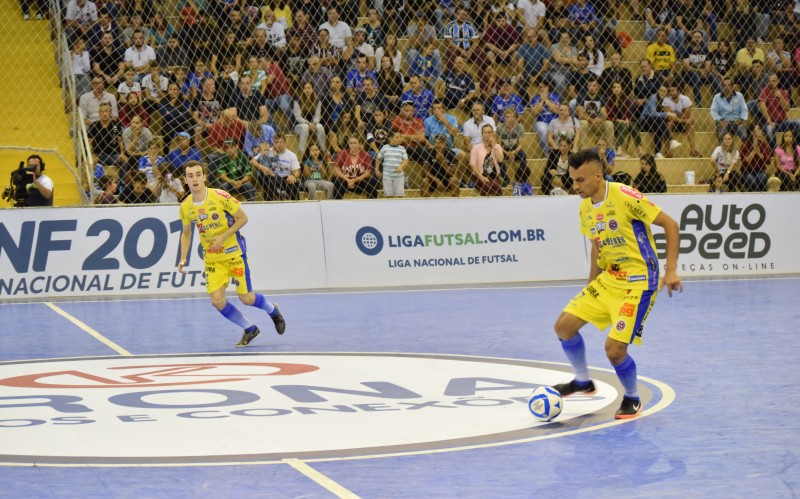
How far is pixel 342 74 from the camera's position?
20.2m

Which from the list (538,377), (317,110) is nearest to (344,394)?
(538,377)

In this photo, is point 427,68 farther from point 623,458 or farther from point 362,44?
point 623,458

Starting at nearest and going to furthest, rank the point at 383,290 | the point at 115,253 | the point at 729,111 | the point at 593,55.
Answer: the point at 115,253
the point at 383,290
the point at 729,111
the point at 593,55

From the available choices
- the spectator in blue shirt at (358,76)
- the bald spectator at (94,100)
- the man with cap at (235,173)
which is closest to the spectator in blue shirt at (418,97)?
the spectator in blue shirt at (358,76)

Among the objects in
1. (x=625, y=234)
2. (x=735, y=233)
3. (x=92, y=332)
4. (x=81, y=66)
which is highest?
(x=81, y=66)

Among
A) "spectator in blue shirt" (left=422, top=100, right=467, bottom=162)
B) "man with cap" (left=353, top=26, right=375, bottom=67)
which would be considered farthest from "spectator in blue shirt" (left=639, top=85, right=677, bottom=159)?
"man with cap" (left=353, top=26, right=375, bottom=67)

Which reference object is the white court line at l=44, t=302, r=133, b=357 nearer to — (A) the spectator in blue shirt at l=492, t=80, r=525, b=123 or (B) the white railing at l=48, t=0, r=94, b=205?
(B) the white railing at l=48, t=0, r=94, b=205

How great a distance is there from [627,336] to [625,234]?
2.40 feet

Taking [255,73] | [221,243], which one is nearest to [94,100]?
[255,73]

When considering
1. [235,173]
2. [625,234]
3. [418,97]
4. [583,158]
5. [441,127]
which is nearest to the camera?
[583,158]

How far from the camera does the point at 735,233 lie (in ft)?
61.8

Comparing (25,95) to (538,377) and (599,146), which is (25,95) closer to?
(599,146)

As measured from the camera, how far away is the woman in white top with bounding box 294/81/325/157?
64.0ft

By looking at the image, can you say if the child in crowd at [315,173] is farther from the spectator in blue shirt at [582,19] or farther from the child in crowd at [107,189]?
the spectator in blue shirt at [582,19]
